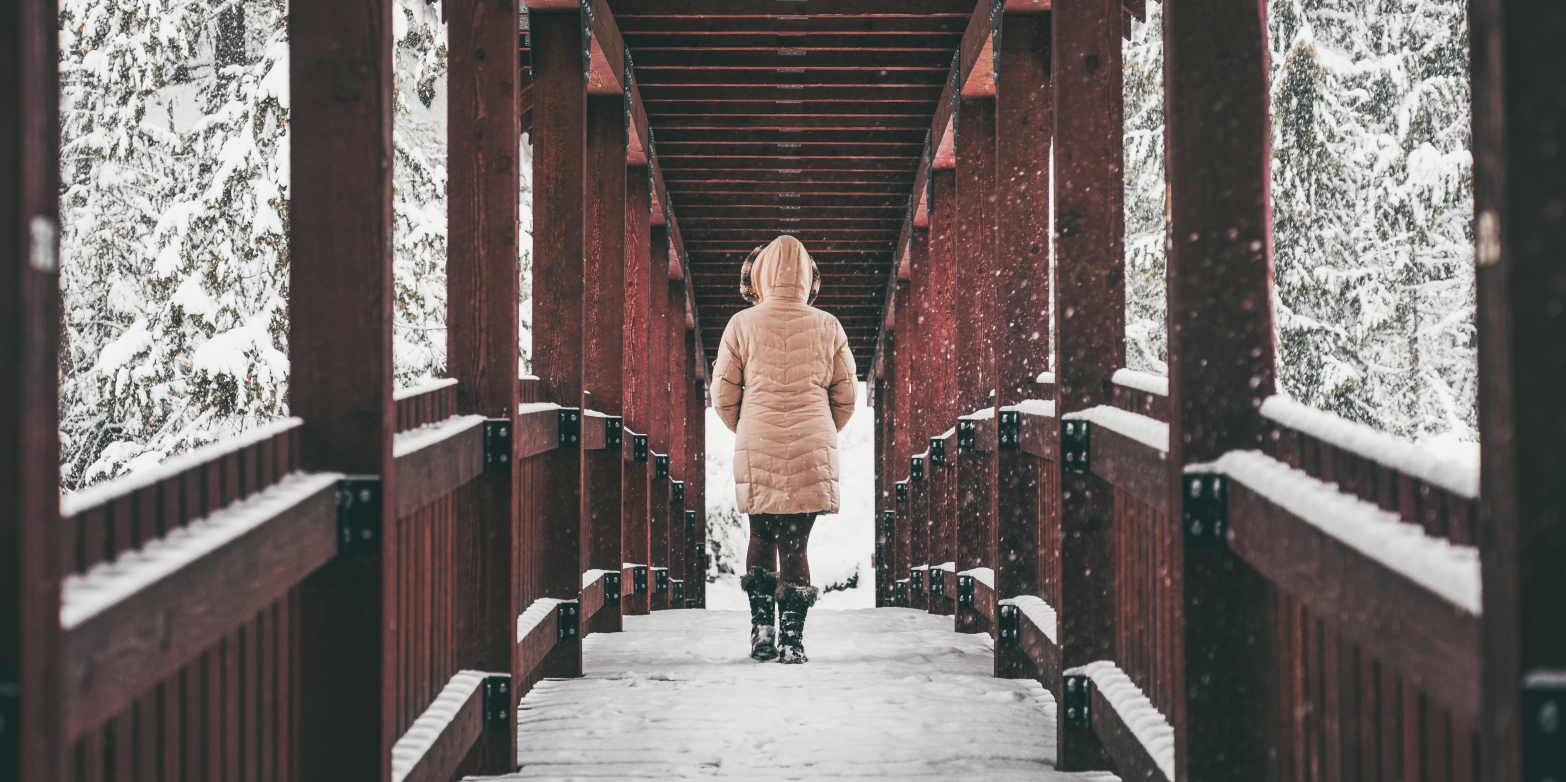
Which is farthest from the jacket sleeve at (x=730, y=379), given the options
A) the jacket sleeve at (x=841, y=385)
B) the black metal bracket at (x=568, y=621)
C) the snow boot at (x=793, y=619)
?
the black metal bracket at (x=568, y=621)

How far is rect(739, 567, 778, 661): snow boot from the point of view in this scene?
5.61 meters

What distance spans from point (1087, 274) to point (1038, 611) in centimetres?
145

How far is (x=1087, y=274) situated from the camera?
397cm

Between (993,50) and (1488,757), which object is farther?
(993,50)

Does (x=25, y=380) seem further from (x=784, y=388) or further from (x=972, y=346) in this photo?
(x=972, y=346)

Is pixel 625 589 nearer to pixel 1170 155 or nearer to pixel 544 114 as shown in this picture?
pixel 544 114

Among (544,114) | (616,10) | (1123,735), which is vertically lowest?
(1123,735)

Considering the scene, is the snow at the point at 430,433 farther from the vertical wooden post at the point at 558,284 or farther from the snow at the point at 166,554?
the vertical wooden post at the point at 558,284

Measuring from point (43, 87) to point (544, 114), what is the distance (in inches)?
160

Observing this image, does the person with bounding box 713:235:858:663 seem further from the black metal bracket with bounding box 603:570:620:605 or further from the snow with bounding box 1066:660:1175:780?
the snow with bounding box 1066:660:1175:780

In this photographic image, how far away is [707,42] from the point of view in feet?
23.0

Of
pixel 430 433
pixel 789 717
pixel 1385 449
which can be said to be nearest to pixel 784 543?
pixel 789 717

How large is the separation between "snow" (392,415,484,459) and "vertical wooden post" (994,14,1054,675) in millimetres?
2247

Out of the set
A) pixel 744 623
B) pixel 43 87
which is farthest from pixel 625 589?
pixel 43 87
